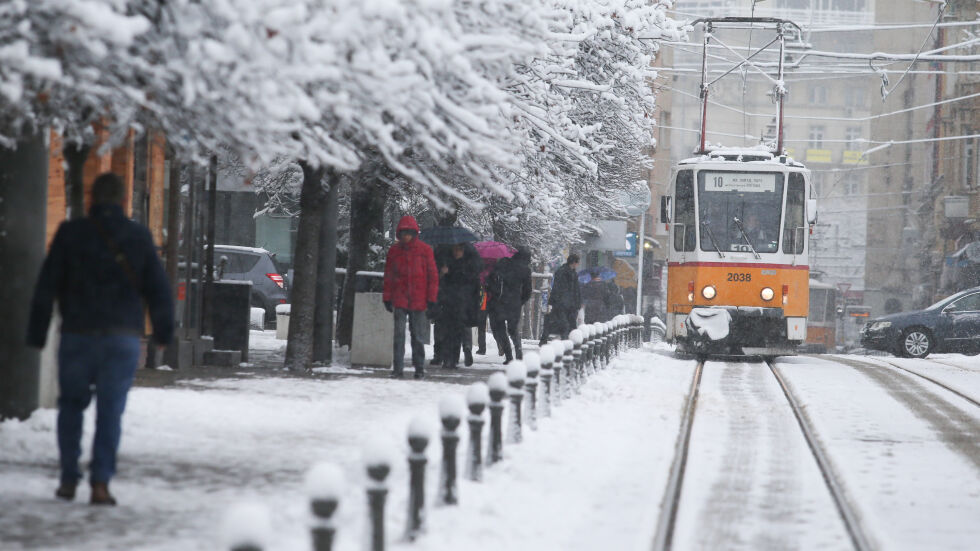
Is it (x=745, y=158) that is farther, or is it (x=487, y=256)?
(x=745, y=158)

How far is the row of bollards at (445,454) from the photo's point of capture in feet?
14.3

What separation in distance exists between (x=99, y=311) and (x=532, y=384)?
4825 mm

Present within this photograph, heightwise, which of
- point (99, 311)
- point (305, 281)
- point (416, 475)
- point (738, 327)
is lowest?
point (416, 475)

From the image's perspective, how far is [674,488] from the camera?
8.98m

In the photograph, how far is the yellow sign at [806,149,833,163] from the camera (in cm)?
10850

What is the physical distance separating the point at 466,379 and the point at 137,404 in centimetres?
589

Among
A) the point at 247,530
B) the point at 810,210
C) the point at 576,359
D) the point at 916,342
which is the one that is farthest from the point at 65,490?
the point at 916,342

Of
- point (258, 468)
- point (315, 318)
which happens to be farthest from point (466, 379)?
point (258, 468)

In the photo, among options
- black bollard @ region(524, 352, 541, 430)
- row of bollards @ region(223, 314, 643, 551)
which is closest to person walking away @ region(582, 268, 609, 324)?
row of bollards @ region(223, 314, 643, 551)

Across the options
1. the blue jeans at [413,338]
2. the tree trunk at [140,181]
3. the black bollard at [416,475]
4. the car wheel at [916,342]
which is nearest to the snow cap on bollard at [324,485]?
the black bollard at [416,475]

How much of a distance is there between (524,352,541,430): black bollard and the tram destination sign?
40.2ft

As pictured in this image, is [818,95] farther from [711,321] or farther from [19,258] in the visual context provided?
[19,258]

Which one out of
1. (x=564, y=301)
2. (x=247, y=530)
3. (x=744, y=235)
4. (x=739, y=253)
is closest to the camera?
(x=247, y=530)

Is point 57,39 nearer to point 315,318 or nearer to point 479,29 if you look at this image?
point 479,29
